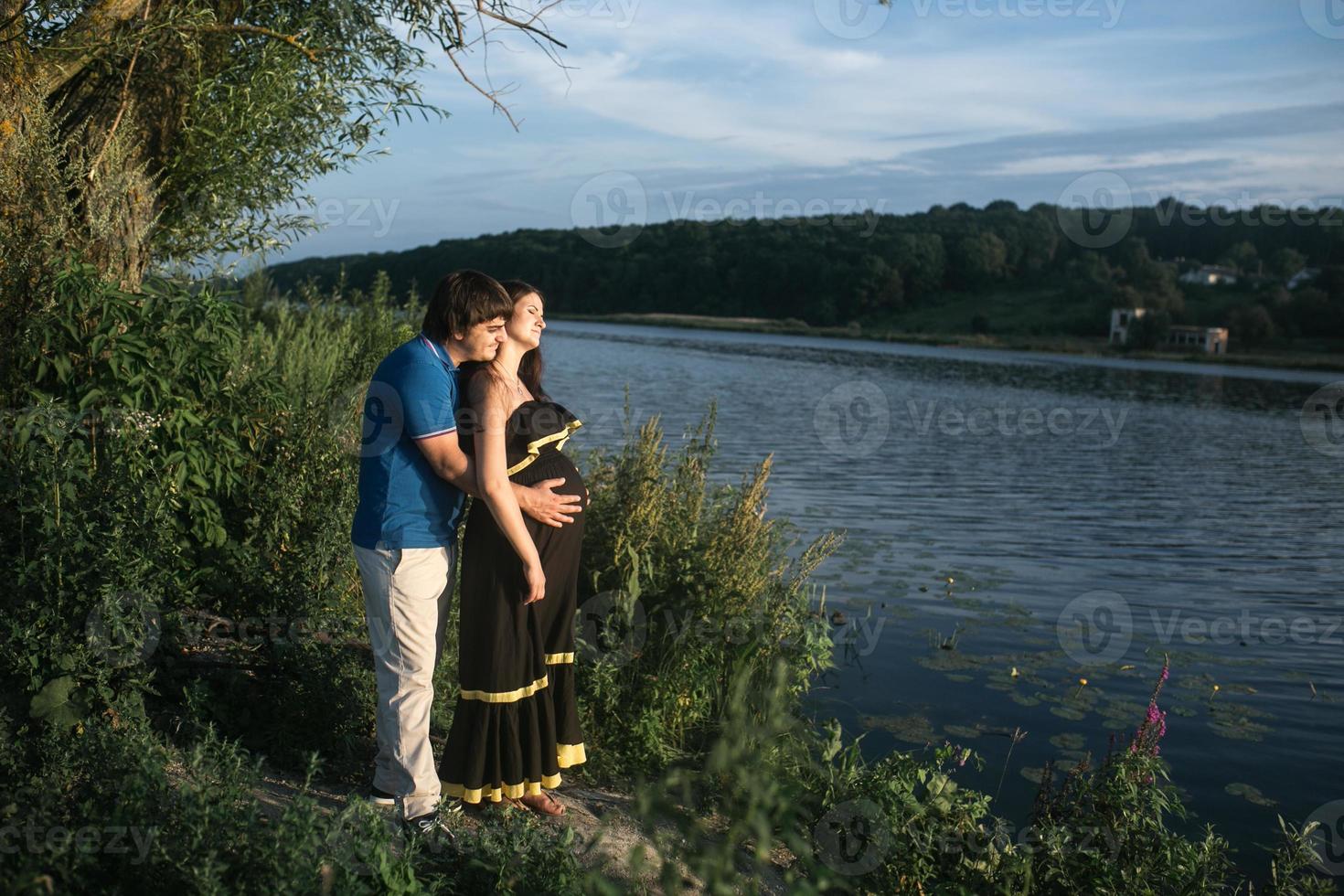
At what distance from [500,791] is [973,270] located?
354ft

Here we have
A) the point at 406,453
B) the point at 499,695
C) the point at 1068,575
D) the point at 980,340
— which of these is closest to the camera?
the point at 406,453

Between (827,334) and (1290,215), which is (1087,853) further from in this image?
(1290,215)

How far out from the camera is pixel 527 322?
4598mm

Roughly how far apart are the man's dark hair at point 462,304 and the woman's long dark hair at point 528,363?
0.44 meters

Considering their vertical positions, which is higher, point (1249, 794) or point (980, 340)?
point (980, 340)

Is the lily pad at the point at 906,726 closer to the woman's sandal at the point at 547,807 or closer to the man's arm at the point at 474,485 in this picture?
the woman's sandal at the point at 547,807

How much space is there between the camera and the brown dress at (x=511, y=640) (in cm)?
438

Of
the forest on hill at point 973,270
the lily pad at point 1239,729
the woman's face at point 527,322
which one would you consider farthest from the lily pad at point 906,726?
the forest on hill at point 973,270

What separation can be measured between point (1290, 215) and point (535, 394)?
12207 cm

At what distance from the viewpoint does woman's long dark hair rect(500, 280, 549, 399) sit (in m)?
4.73

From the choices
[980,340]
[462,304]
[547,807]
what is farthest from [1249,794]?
[980,340]

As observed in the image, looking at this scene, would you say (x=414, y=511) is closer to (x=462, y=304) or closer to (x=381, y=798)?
(x=462, y=304)

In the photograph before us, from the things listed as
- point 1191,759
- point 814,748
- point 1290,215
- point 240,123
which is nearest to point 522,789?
point 814,748

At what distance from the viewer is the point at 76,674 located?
13.8 feet
